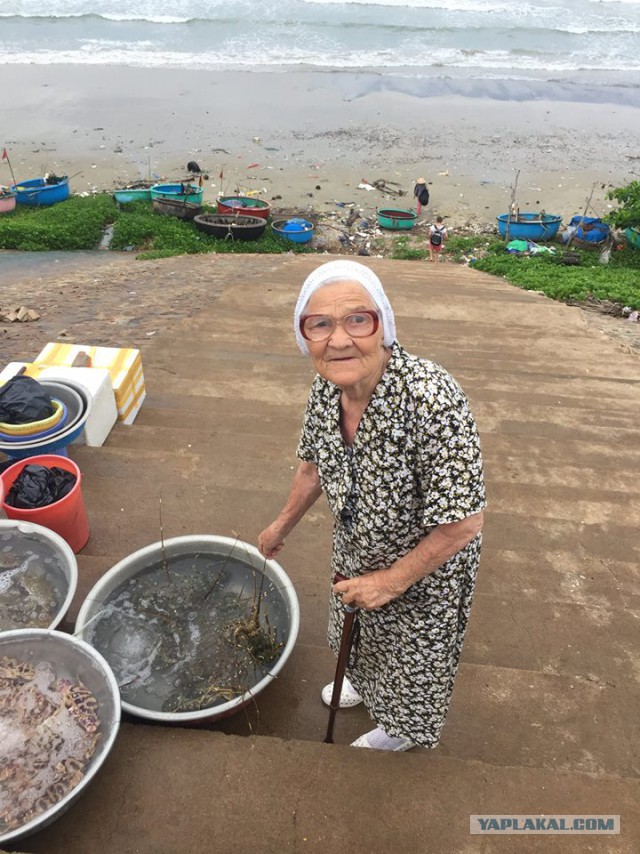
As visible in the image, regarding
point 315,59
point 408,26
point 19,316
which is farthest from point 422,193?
point 408,26

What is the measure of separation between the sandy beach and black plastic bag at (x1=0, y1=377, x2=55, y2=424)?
14.3m

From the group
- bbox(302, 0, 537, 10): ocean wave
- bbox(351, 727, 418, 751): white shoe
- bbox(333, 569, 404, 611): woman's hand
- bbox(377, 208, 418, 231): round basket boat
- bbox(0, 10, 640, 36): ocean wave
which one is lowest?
bbox(377, 208, 418, 231): round basket boat

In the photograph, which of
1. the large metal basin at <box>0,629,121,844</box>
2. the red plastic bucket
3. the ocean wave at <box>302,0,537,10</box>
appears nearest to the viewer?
the large metal basin at <box>0,629,121,844</box>

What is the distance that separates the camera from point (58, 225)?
14.2 m

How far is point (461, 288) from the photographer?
→ 913 centimetres

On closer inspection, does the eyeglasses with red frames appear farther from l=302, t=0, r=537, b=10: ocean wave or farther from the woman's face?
l=302, t=0, r=537, b=10: ocean wave

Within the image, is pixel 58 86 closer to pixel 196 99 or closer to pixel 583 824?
pixel 196 99

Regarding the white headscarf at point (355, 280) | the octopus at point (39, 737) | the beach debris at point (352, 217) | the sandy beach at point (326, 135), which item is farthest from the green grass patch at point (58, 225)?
the white headscarf at point (355, 280)

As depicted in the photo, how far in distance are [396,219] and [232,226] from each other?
4228 millimetres

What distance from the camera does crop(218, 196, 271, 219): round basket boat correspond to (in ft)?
48.1

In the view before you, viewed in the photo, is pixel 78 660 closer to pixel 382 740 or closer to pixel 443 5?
pixel 382 740

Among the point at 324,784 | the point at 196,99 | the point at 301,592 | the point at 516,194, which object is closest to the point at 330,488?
the point at 324,784

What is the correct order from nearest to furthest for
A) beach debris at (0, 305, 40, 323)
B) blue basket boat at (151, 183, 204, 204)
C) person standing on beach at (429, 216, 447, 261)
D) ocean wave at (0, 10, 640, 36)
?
1. beach debris at (0, 305, 40, 323)
2. person standing on beach at (429, 216, 447, 261)
3. blue basket boat at (151, 183, 204, 204)
4. ocean wave at (0, 10, 640, 36)

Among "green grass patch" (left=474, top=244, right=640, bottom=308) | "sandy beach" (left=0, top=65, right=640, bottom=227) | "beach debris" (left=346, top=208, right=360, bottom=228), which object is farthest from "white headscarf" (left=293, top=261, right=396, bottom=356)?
"sandy beach" (left=0, top=65, right=640, bottom=227)
